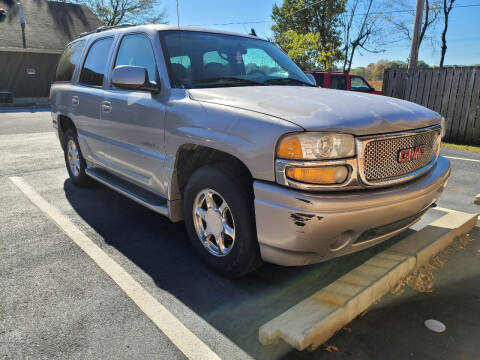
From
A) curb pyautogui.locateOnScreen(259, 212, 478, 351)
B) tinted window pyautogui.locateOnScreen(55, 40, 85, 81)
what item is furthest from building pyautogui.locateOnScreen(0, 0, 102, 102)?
curb pyautogui.locateOnScreen(259, 212, 478, 351)

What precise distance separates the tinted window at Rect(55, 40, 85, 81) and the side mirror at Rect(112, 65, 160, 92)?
7.22 ft

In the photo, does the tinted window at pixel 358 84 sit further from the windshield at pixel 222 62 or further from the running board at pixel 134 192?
the running board at pixel 134 192

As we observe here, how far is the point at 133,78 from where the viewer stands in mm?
3049

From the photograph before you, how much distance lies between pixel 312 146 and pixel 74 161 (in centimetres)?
402

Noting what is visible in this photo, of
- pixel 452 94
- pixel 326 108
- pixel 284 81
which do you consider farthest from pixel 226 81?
pixel 452 94

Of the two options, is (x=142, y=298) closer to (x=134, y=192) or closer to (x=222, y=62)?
(x=134, y=192)

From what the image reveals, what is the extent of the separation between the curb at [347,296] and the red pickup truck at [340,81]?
35.0 ft

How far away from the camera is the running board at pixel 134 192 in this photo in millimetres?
3242

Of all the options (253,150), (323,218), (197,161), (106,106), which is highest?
(106,106)

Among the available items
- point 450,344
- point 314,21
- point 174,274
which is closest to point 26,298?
point 174,274

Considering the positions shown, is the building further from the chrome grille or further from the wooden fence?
the chrome grille

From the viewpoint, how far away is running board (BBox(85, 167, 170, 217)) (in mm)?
3242

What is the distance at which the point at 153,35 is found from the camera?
339cm

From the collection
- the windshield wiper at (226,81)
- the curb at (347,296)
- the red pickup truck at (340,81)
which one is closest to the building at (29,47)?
the red pickup truck at (340,81)
